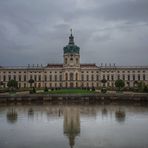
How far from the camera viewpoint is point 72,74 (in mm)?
68000

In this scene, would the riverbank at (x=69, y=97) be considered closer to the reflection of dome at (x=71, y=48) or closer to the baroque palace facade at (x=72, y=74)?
the baroque palace facade at (x=72, y=74)

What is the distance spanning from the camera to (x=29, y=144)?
42.3ft

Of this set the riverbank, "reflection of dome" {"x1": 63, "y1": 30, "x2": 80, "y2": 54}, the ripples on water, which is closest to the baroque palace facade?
"reflection of dome" {"x1": 63, "y1": 30, "x2": 80, "y2": 54}

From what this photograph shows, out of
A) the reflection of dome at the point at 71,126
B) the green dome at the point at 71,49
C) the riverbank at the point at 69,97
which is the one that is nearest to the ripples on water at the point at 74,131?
the reflection of dome at the point at 71,126

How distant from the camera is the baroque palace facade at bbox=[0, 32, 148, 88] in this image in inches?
2689

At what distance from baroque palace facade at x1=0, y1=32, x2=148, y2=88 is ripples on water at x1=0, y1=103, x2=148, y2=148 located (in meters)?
46.4

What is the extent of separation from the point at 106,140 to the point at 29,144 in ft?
9.49

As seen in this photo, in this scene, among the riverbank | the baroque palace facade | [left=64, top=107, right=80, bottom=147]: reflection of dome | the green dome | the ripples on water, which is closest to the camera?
the ripples on water

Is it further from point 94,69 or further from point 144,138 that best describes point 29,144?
point 94,69

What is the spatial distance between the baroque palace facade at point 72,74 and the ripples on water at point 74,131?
46.4m

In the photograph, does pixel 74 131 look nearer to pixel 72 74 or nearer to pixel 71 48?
pixel 72 74

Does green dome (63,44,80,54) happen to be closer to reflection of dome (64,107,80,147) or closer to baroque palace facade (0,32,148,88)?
baroque palace facade (0,32,148,88)

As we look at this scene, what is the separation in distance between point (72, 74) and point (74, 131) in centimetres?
5248

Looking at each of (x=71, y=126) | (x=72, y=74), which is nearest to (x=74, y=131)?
(x=71, y=126)
